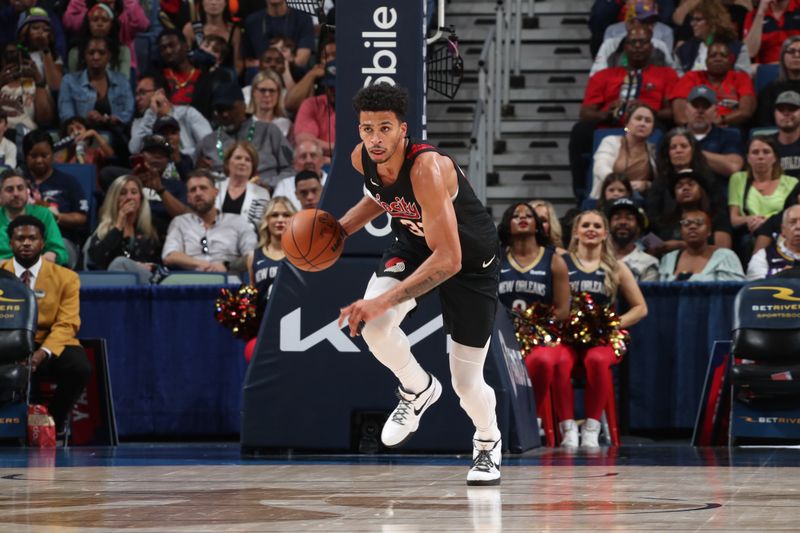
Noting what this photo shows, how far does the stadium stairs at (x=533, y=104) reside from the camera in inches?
488

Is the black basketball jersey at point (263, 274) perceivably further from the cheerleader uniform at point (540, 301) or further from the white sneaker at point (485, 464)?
the white sneaker at point (485, 464)

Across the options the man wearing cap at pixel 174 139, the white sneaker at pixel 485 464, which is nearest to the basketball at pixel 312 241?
the white sneaker at pixel 485 464

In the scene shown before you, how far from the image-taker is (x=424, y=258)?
5824mm

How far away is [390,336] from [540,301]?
3.58 metres

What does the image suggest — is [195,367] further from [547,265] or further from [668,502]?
[668,502]

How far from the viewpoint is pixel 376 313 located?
4.98 metres

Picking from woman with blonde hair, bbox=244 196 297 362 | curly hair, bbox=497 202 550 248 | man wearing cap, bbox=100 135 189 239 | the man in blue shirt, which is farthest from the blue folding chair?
the man in blue shirt

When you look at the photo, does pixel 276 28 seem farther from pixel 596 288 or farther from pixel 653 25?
pixel 596 288

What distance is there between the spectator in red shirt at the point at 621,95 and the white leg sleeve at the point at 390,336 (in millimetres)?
5944

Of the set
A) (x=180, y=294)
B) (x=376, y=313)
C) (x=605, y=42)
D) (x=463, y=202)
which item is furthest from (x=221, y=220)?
(x=376, y=313)

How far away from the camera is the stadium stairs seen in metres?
12.4

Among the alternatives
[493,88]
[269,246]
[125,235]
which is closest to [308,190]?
[269,246]

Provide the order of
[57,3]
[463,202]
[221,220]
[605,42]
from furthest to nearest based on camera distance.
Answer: [57,3] < [605,42] < [221,220] < [463,202]

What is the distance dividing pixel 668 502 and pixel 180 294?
573 cm
